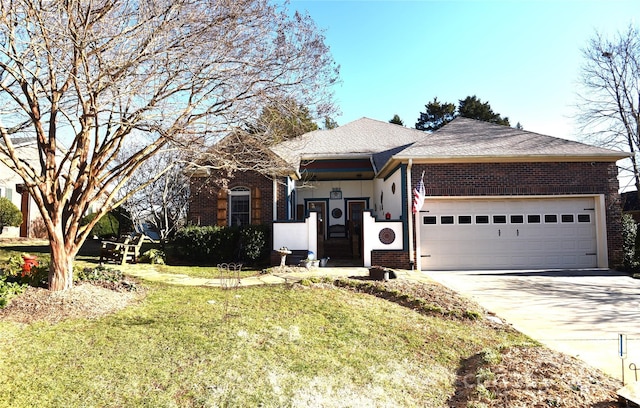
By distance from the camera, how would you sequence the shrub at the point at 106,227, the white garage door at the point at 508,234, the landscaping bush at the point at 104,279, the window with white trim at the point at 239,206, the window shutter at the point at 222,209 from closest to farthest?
the landscaping bush at the point at 104,279, the white garage door at the point at 508,234, the window shutter at the point at 222,209, the window with white trim at the point at 239,206, the shrub at the point at 106,227

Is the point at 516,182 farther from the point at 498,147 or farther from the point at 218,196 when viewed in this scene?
the point at 218,196

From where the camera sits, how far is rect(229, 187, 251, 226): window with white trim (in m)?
15.0

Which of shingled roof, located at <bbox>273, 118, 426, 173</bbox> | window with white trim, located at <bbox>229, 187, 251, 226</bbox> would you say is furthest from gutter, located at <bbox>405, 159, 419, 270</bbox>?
window with white trim, located at <bbox>229, 187, 251, 226</bbox>

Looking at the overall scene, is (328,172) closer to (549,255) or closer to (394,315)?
(549,255)

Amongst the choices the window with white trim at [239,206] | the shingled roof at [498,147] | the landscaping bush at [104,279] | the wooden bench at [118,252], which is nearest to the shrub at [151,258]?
the wooden bench at [118,252]

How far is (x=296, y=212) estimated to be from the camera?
18047 millimetres

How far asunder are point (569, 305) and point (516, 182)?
5.49 metres

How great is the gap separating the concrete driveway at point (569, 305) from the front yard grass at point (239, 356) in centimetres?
81

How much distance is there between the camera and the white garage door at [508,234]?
12.3m

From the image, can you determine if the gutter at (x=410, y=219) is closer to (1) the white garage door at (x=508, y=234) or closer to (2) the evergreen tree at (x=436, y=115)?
(1) the white garage door at (x=508, y=234)

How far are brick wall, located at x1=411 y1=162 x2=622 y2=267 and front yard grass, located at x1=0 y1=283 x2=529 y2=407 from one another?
659cm

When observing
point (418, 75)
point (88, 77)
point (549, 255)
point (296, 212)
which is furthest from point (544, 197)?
point (88, 77)

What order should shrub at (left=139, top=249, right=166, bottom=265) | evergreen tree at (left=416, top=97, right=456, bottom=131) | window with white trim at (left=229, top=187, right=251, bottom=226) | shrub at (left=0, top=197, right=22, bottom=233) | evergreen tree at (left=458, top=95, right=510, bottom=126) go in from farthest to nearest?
evergreen tree at (left=416, top=97, right=456, bottom=131)
evergreen tree at (left=458, top=95, right=510, bottom=126)
shrub at (left=0, top=197, right=22, bottom=233)
window with white trim at (left=229, top=187, right=251, bottom=226)
shrub at (left=139, top=249, right=166, bottom=265)

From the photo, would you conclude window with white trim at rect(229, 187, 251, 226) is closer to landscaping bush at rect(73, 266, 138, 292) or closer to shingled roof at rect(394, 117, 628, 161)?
shingled roof at rect(394, 117, 628, 161)
